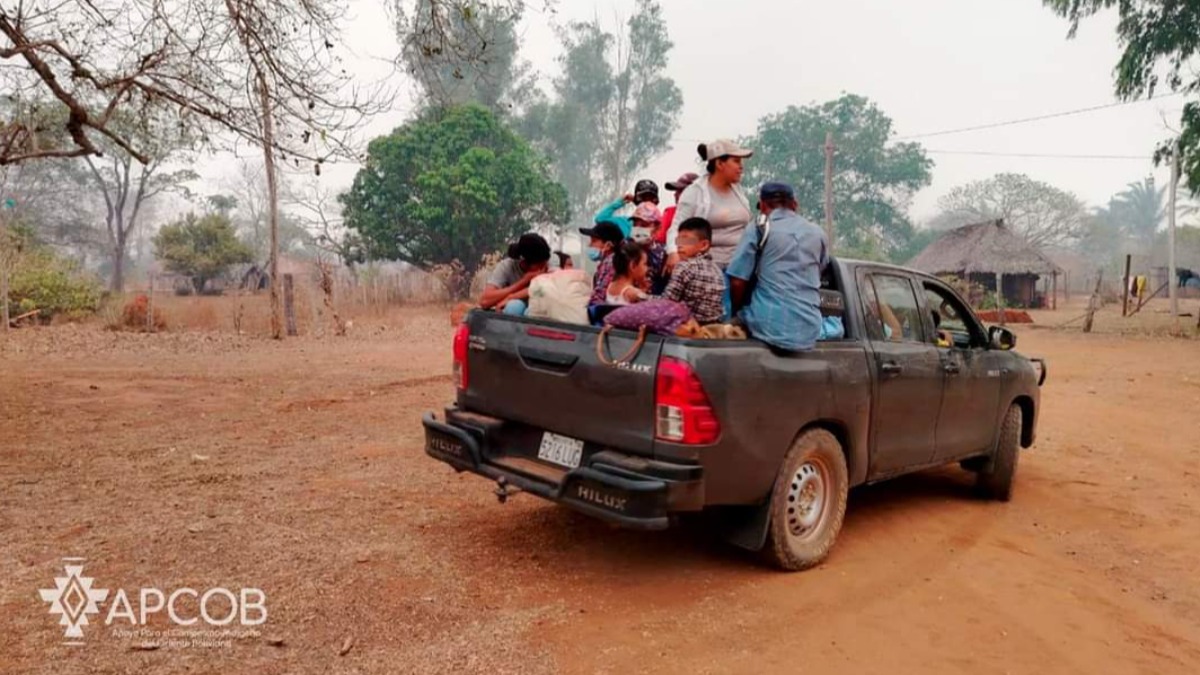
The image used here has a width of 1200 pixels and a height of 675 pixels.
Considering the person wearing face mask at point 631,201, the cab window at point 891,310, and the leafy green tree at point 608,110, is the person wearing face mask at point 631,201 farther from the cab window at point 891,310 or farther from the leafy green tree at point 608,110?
the leafy green tree at point 608,110

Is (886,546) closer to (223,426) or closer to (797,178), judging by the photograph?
(223,426)

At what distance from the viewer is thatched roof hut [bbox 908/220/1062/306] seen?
33500 millimetres

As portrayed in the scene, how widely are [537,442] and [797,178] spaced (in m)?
51.0

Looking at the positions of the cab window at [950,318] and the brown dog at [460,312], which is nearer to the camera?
the brown dog at [460,312]

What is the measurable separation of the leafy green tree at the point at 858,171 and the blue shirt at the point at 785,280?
156 feet

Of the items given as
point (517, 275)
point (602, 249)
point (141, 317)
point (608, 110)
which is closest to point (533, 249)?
point (517, 275)

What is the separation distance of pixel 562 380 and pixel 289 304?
14396 mm

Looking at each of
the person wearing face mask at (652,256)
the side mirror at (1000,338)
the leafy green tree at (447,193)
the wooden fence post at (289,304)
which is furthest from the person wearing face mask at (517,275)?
the leafy green tree at (447,193)

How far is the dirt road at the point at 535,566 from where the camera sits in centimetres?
299

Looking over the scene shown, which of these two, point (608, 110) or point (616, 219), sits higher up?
point (608, 110)

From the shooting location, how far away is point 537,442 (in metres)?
3.86

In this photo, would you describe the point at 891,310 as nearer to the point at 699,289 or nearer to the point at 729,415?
the point at 699,289

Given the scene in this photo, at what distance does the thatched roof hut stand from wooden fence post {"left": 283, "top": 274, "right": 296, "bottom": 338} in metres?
28.6

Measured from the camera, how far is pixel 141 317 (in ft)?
55.6
